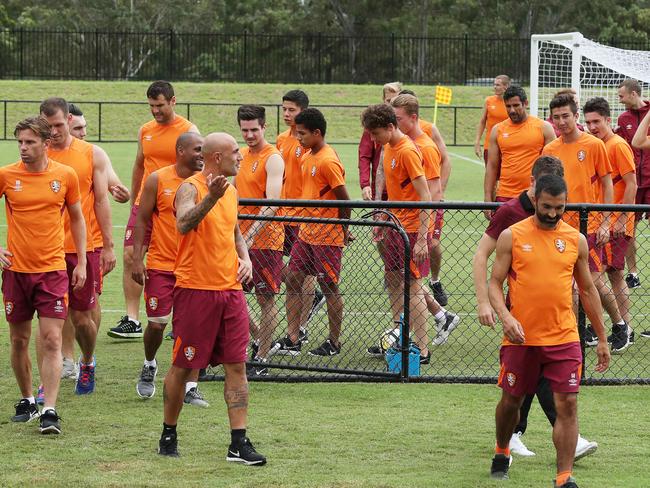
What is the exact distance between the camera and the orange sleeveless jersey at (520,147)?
1201 cm

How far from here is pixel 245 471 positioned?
6793 mm

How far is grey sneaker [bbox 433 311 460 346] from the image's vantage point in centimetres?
1044

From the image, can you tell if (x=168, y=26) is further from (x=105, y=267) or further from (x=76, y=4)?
(x=105, y=267)

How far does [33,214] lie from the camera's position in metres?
7.73

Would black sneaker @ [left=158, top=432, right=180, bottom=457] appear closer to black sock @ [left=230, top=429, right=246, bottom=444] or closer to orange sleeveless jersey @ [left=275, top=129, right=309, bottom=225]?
black sock @ [left=230, top=429, right=246, bottom=444]

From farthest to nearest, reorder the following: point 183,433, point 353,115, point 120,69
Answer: point 120,69
point 353,115
point 183,433

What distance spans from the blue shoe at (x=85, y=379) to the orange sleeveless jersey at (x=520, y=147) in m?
5.16

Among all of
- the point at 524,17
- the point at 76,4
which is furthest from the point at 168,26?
the point at 524,17

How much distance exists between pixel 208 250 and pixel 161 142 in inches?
140

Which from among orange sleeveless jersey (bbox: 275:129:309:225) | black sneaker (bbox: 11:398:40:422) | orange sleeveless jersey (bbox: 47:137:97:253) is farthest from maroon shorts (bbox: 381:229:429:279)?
black sneaker (bbox: 11:398:40:422)

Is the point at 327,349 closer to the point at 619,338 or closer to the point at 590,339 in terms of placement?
the point at 590,339

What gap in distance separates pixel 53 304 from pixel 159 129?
117 inches

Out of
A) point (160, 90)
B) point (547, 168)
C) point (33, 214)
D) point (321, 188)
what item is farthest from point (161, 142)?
point (547, 168)

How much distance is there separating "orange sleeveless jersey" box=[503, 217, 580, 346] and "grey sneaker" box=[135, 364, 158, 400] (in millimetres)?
3068
